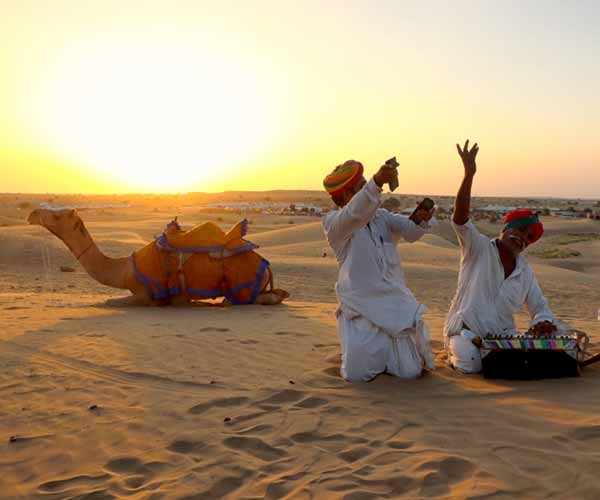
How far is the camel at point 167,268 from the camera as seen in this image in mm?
9328

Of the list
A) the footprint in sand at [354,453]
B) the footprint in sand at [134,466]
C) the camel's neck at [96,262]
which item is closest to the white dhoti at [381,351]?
the footprint in sand at [354,453]

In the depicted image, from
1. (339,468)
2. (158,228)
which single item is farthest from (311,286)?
(158,228)

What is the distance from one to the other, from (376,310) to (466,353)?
0.84 m

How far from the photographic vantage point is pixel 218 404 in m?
4.60

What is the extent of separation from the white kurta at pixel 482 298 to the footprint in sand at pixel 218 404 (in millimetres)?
1866

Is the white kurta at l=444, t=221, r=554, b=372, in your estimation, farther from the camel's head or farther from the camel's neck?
the camel's head

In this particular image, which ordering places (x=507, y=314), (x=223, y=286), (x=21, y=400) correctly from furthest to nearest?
(x=223, y=286) < (x=507, y=314) < (x=21, y=400)

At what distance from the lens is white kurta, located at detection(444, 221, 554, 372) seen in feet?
17.2

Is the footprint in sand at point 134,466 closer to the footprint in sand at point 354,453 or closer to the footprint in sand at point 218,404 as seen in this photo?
the footprint in sand at point 218,404

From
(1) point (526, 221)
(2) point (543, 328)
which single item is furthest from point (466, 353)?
(1) point (526, 221)

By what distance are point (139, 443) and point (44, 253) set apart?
1548cm

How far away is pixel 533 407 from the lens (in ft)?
14.0

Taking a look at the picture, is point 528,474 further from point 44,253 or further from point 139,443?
point 44,253

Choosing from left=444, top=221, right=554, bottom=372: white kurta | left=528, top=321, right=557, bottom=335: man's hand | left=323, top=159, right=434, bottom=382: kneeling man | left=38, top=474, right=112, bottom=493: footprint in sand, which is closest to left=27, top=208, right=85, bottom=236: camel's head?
left=323, top=159, right=434, bottom=382: kneeling man
